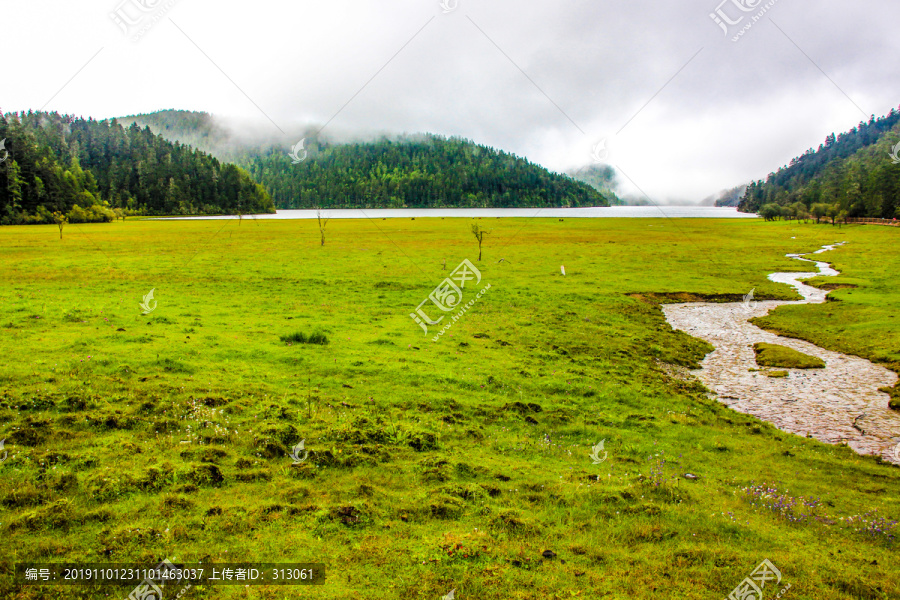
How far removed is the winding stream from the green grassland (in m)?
1.07

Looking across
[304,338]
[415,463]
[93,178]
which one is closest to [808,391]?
[415,463]

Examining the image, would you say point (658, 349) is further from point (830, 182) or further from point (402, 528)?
point (830, 182)

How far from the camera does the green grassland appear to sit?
21.7ft

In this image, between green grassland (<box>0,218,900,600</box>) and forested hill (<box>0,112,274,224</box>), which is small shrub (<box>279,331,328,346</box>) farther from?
forested hill (<box>0,112,274,224</box>)

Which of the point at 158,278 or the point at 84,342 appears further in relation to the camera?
the point at 158,278

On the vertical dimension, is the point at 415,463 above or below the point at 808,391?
above

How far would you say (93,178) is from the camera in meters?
153

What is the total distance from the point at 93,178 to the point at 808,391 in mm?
192153

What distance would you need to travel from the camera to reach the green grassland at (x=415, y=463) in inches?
261

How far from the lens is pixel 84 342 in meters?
16.7

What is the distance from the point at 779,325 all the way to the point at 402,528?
27.5m

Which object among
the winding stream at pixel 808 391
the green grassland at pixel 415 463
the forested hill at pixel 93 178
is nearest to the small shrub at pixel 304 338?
the green grassland at pixel 415 463

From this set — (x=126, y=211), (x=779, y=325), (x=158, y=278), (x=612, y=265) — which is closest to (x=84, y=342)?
(x=158, y=278)

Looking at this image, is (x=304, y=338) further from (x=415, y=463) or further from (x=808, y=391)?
(x=808, y=391)
